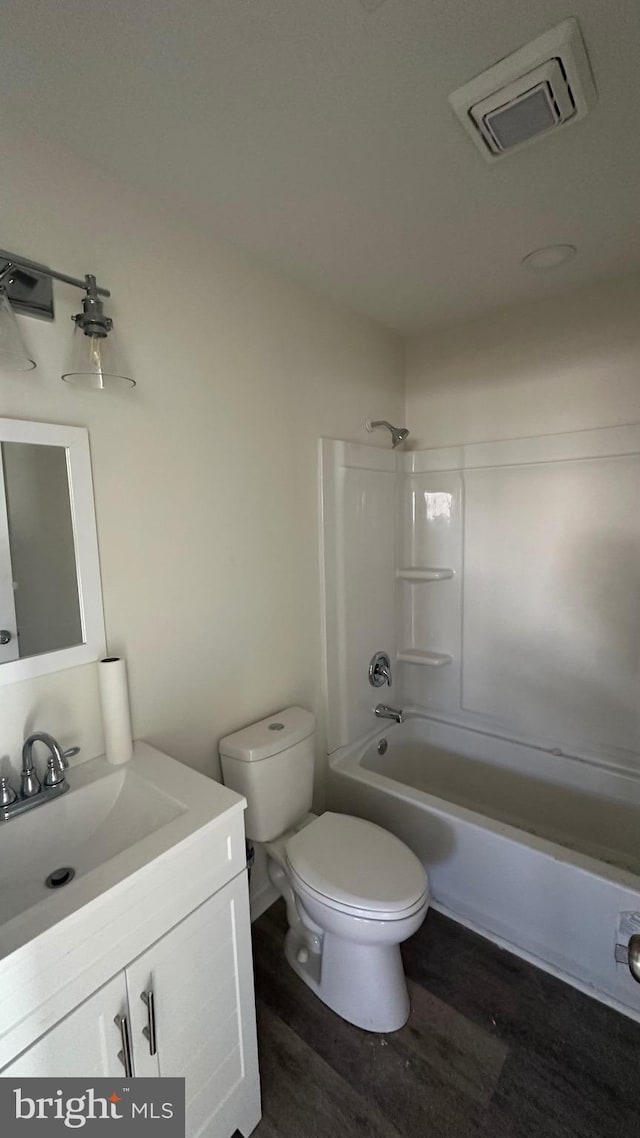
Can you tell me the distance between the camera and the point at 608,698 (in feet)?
6.64

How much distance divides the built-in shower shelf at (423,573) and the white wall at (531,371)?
2.17 ft

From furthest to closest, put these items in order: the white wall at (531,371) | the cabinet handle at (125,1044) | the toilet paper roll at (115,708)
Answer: the white wall at (531,371), the toilet paper roll at (115,708), the cabinet handle at (125,1044)

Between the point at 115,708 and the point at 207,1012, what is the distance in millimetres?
707

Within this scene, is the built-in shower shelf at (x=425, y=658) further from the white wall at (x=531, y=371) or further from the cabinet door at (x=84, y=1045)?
the cabinet door at (x=84, y=1045)

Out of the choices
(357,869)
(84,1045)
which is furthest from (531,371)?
(84,1045)

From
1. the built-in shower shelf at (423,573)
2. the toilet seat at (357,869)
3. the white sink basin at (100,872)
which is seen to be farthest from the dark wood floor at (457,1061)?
the built-in shower shelf at (423,573)

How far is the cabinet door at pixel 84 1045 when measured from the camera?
0.76 metres

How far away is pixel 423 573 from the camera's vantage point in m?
2.41

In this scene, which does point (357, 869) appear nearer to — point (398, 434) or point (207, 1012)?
point (207, 1012)

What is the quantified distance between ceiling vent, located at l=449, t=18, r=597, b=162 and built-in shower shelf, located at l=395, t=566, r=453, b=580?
5.36ft

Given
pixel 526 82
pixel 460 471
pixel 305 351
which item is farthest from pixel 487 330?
pixel 526 82

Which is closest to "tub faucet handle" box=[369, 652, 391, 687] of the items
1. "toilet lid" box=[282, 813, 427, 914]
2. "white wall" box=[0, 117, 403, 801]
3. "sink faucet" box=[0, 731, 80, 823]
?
"white wall" box=[0, 117, 403, 801]

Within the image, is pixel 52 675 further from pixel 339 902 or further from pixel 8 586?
pixel 339 902

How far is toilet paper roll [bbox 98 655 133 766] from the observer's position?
47.8 inches
